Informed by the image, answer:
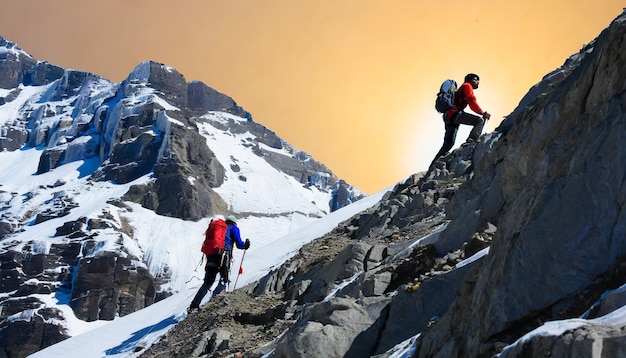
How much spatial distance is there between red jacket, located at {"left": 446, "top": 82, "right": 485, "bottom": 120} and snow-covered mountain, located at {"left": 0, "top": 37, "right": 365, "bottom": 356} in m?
100

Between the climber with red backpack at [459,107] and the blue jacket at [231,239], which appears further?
the blue jacket at [231,239]

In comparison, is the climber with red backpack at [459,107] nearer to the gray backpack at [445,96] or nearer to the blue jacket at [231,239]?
the gray backpack at [445,96]

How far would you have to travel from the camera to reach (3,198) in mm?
163375

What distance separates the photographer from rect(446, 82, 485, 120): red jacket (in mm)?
16156

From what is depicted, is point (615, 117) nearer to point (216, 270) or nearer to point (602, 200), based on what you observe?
point (602, 200)

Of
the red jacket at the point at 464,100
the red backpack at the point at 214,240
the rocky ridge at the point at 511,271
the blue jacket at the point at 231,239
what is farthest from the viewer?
the blue jacket at the point at 231,239

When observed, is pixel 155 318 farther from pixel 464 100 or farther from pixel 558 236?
pixel 558 236

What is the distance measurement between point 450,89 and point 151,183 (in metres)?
142

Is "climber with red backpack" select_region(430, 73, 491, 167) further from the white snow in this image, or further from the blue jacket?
the white snow

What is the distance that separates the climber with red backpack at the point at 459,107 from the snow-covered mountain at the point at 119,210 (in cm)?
9935

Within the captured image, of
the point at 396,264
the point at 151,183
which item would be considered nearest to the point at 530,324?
the point at 396,264

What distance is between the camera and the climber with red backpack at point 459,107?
53.2 ft

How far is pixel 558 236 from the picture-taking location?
5.36 metres

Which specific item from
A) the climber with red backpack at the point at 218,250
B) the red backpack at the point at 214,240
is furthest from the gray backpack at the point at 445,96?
the red backpack at the point at 214,240
